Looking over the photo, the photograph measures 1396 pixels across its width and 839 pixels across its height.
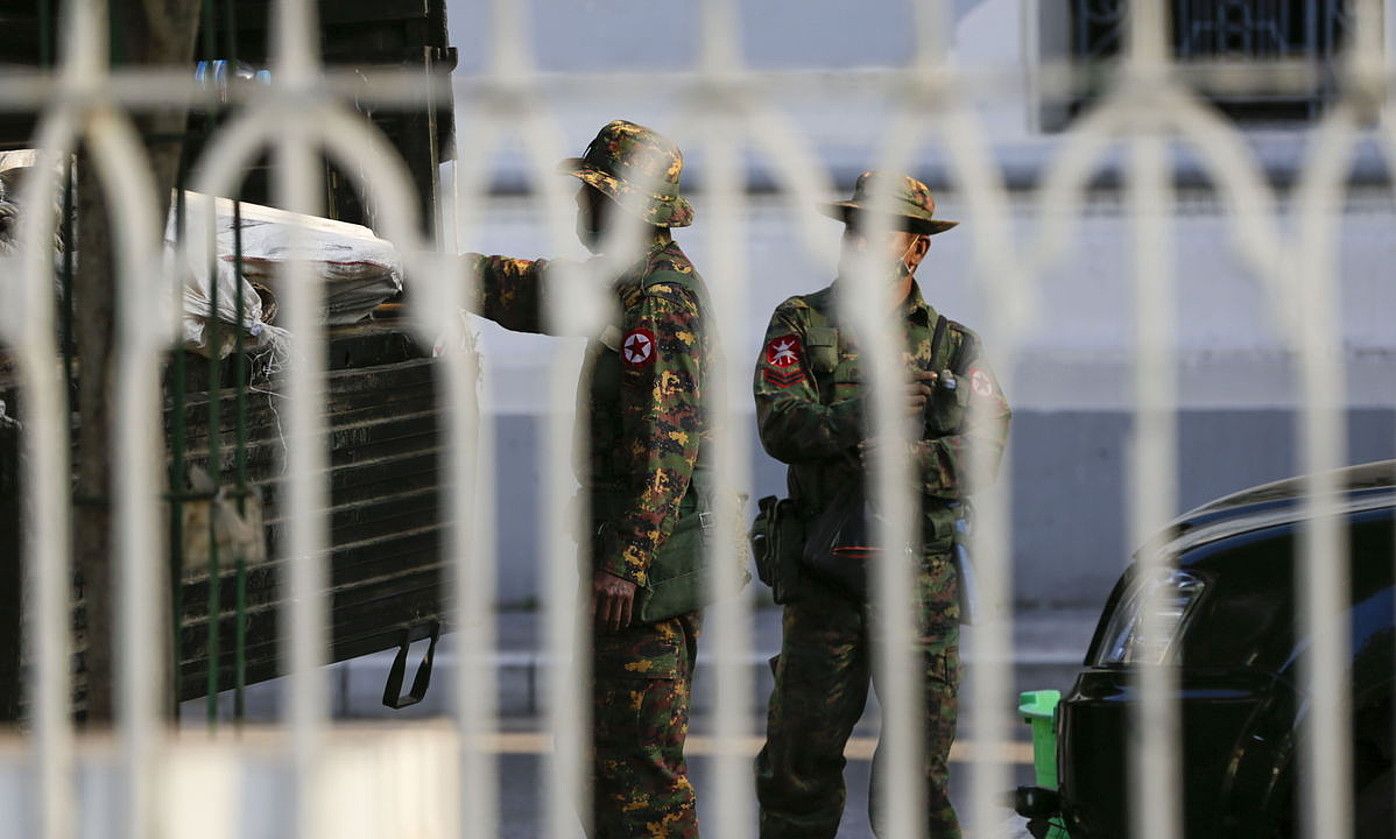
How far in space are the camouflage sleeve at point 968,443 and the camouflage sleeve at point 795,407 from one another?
0.23m

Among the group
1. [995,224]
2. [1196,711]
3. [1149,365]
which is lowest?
[1196,711]

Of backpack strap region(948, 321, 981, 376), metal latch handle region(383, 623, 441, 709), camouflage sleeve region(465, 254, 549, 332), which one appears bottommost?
metal latch handle region(383, 623, 441, 709)

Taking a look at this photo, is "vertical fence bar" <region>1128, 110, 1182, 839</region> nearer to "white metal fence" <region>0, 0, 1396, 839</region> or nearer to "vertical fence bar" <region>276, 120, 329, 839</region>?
"white metal fence" <region>0, 0, 1396, 839</region>

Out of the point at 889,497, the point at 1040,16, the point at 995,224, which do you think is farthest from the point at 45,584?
the point at 1040,16

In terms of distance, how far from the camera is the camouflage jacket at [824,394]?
507 centimetres

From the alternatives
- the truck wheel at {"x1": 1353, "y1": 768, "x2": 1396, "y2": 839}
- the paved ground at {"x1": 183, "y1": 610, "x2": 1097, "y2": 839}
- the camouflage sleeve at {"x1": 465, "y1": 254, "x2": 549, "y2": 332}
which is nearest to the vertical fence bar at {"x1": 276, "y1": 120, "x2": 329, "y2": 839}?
the camouflage sleeve at {"x1": 465, "y1": 254, "x2": 549, "y2": 332}

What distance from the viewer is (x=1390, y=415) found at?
9305 millimetres

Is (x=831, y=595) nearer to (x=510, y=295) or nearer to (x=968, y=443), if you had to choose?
(x=968, y=443)

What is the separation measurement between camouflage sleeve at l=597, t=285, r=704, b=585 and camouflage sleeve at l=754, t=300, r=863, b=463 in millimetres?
737

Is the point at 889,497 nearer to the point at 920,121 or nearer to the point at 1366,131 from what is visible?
the point at 920,121

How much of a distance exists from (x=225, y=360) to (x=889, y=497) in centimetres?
208

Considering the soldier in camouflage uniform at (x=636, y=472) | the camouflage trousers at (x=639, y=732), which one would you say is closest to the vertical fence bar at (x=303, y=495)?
the soldier in camouflage uniform at (x=636, y=472)

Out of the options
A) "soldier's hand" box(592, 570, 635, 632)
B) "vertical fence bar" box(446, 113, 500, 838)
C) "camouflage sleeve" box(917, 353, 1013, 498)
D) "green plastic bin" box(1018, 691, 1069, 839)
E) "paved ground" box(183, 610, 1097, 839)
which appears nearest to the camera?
"vertical fence bar" box(446, 113, 500, 838)

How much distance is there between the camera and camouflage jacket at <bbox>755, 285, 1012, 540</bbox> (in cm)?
507
